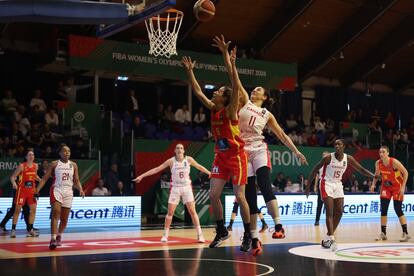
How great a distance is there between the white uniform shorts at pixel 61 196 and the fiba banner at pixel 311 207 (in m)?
7.34

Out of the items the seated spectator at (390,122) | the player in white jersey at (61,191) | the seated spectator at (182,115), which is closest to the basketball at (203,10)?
the player in white jersey at (61,191)

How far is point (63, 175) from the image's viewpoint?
11195 millimetres

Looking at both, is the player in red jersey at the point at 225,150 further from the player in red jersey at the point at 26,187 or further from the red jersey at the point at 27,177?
the red jersey at the point at 27,177

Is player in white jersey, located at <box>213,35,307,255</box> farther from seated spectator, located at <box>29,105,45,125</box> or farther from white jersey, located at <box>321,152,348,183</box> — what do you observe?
seated spectator, located at <box>29,105,45,125</box>

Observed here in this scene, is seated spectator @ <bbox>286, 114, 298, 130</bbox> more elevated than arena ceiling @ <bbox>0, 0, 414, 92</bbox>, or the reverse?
arena ceiling @ <bbox>0, 0, 414, 92</bbox>

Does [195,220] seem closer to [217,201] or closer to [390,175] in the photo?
[390,175]

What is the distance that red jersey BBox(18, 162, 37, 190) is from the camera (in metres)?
14.1

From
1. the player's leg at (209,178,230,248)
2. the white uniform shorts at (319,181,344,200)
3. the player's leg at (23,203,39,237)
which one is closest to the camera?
the player's leg at (209,178,230,248)

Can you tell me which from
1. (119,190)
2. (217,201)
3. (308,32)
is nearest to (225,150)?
(217,201)

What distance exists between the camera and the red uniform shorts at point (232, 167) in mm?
7777

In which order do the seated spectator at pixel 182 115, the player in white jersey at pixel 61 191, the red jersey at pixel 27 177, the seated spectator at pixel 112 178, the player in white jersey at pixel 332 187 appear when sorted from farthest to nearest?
the seated spectator at pixel 182 115
the seated spectator at pixel 112 178
the red jersey at pixel 27 177
the player in white jersey at pixel 61 191
the player in white jersey at pixel 332 187

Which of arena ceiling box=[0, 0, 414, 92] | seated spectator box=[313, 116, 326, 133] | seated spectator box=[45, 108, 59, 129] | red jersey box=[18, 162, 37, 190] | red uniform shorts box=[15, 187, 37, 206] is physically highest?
arena ceiling box=[0, 0, 414, 92]

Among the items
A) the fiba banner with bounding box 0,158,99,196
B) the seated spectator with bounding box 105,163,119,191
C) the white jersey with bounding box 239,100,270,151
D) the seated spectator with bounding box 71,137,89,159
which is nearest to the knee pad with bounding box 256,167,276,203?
the white jersey with bounding box 239,100,270,151

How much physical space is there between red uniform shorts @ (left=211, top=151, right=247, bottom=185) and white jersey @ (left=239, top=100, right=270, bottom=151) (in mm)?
367
